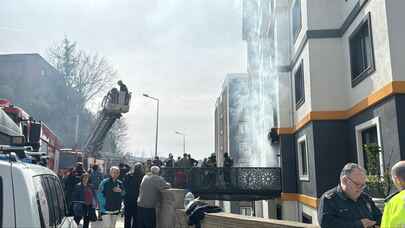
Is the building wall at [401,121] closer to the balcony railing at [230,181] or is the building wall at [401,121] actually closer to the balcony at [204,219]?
the balcony at [204,219]

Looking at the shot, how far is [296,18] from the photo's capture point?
1412 cm

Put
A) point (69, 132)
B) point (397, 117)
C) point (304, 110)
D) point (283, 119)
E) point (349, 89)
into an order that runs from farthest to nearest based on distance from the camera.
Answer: point (69, 132) < point (283, 119) < point (304, 110) < point (349, 89) < point (397, 117)

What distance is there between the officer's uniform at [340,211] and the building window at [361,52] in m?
5.86

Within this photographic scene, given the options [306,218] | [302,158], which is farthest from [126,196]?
[302,158]

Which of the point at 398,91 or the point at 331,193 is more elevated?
the point at 398,91

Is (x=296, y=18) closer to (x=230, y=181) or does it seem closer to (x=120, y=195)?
(x=230, y=181)

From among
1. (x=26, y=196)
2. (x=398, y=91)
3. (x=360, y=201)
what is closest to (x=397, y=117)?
(x=398, y=91)

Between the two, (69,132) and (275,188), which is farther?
(69,132)

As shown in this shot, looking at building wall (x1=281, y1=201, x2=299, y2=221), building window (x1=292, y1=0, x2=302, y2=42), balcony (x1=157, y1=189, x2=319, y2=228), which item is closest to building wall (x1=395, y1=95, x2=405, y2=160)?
balcony (x1=157, y1=189, x2=319, y2=228)

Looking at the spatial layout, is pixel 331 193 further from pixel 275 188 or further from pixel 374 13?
pixel 275 188

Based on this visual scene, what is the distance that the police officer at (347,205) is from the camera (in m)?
3.30

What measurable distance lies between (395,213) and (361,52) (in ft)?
25.6

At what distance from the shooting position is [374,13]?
325 inches

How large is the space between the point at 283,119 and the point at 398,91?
8.07m
